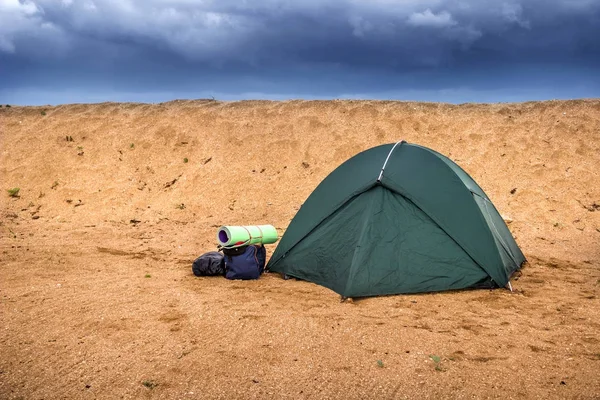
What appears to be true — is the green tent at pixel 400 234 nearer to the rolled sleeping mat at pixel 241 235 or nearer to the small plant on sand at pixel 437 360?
the rolled sleeping mat at pixel 241 235

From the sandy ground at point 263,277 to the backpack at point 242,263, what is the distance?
24 cm

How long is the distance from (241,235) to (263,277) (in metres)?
0.88

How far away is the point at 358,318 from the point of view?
21.9ft

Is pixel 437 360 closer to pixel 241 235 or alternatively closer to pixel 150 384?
pixel 150 384

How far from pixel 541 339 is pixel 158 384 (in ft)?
14.7

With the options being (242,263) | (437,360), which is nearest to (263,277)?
(242,263)

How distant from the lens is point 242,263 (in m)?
8.66

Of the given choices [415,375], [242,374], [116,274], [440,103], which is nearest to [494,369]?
[415,375]

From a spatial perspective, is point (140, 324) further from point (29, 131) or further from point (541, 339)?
point (29, 131)

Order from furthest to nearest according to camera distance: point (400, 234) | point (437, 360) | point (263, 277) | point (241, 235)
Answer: point (263, 277) < point (241, 235) < point (400, 234) < point (437, 360)

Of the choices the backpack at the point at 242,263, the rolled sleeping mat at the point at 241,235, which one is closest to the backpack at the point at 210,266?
the backpack at the point at 242,263

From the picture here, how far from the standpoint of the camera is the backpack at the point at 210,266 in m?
8.88

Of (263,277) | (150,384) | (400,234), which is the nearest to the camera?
(150,384)

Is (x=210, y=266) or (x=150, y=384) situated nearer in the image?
(x=150, y=384)
